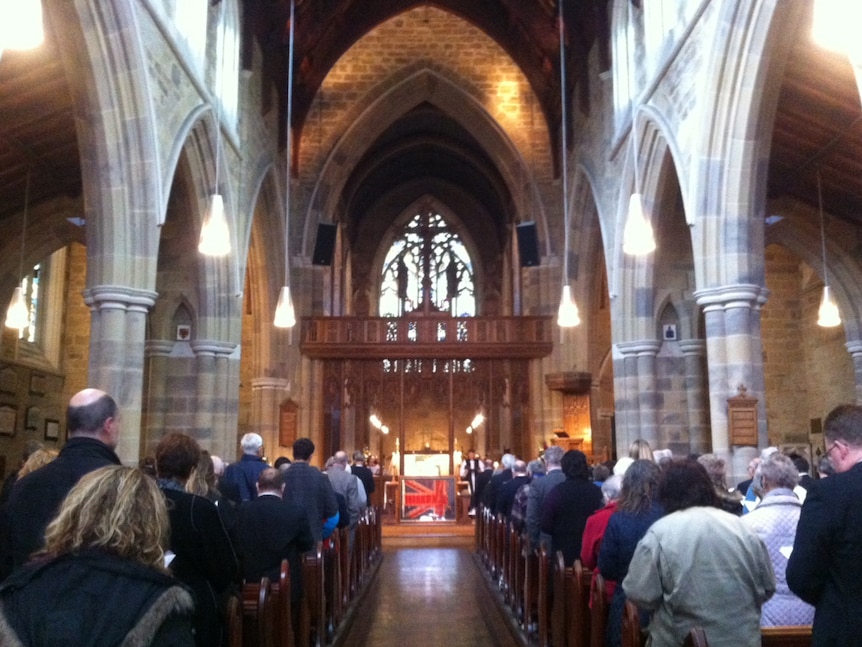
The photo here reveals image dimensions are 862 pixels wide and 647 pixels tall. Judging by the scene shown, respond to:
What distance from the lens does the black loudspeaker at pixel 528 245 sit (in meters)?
20.6

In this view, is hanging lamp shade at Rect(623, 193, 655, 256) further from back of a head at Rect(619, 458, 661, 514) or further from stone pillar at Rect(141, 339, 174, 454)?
stone pillar at Rect(141, 339, 174, 454)

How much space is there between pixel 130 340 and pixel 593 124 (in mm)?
10979

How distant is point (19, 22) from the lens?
4344mm

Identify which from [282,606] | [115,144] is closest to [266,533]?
[282,606]

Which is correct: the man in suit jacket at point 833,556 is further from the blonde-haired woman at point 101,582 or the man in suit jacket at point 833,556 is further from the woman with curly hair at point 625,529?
the blonde-haired woman at point 101,582

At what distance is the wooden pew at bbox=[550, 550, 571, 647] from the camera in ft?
17.3

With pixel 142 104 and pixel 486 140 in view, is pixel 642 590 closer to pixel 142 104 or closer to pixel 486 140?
pixel 142 104

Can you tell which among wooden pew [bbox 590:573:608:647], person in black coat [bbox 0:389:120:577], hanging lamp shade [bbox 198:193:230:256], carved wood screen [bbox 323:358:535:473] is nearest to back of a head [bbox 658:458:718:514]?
wooden pew [bbox 590:573:608:647]

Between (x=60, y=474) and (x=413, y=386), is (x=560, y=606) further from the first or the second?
(x=413, y=386)

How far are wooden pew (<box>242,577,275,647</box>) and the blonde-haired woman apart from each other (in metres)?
2.21

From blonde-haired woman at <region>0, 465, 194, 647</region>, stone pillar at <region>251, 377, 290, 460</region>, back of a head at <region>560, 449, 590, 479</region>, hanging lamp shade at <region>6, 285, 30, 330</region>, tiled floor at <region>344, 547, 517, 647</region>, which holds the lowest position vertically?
tiled floor at <region>344, 547, 517, 647</region>

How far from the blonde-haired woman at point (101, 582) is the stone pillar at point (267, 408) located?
16660 millimetres

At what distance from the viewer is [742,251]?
9984 millimetres

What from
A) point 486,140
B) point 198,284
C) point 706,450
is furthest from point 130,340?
point 486,140
